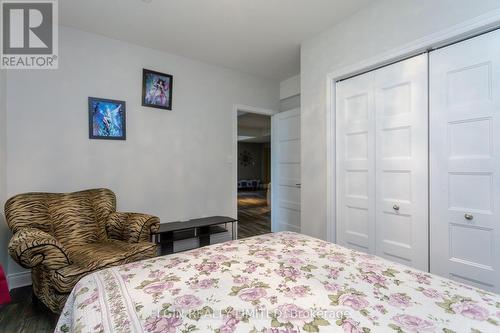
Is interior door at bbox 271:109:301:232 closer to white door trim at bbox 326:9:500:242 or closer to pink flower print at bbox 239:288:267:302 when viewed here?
white door trim at bbox 326:9:500:242

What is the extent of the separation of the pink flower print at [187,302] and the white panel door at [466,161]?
1933mm

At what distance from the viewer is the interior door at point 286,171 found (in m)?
3.70

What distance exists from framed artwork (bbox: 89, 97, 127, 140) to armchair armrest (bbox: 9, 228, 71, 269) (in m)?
1.31

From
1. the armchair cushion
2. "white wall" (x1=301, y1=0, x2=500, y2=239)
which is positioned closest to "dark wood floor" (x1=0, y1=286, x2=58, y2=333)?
the armchair cushion

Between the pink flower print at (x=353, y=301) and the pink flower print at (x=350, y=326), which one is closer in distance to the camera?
the pink flower print at (x=350, y=326)

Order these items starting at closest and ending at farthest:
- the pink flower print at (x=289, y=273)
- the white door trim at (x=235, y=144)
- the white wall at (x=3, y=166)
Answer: the pink flower print at (x=289, y=273) → the white wall at (x=3, y=166) → the white door trim at (x=235, y=144)

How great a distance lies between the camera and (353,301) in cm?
82

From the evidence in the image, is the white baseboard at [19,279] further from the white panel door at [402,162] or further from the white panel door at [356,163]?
the white panel door at [402,162]

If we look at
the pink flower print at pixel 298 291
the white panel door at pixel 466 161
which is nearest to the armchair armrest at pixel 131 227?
the pink flower print at pixel 298 291

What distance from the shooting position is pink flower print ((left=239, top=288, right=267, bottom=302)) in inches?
33.2

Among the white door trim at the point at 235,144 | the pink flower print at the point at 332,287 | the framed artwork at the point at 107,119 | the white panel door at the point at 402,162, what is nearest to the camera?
the pink flower print at the point at 332,287

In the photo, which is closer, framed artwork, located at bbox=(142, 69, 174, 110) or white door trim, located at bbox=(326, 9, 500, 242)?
white door trim, located at bbox=(326, 9, 500, 242)

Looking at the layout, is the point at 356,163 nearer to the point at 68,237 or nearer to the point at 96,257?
the point at 96,257

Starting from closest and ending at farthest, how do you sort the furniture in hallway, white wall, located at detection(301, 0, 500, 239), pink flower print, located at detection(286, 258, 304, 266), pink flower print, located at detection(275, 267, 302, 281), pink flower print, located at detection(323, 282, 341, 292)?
pink flower print, located at detection(323, 282, 341, 292), pink flower print, located at detection(275, 267, 302, 281), pink flower print, located at detection(286, 258, 304, 266), white wall, located at detection(301, 0, 500, 239), the furniture in hallway
